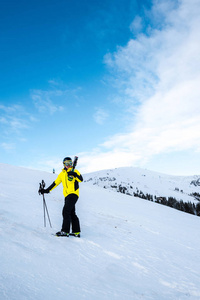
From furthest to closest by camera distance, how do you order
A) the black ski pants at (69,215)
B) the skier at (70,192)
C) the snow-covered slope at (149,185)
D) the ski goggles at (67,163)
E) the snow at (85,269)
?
the snow-covered slope at (149,185), the ski goggles at (67,163), the skier at (70,192), the black ski pants at (69,215), the snow at (85,269)

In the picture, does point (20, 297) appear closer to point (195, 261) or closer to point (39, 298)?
point (39, 298)

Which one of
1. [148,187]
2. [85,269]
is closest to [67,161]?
[85,269]

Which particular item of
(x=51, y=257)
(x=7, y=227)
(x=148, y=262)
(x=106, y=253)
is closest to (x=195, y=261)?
(x=148, y=262)

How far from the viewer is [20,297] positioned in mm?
2117

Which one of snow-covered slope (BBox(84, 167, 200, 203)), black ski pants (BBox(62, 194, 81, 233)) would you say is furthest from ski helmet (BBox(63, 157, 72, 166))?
snow-covered slope (BBox(84, 167, 200, 203))

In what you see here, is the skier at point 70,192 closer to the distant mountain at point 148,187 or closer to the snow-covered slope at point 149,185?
the distant mountain at point 148,187

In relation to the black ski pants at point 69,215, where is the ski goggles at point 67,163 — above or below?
above

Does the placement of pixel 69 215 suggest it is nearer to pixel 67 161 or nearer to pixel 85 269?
pixel 67 161

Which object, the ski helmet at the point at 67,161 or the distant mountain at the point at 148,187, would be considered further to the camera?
the distant mountain at the point at 148,187

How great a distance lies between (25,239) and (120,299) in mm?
2464

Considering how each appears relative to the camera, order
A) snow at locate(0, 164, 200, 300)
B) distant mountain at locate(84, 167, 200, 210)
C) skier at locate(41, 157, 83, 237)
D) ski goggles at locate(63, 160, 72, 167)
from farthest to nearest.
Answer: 1. distant mountain at locate(84, 167, 200, 210)
2. ski goggles at locate(63, 160, 72, 167)
3. skier at locate(41, 157, 83, 237)
4. snow at locate(0, 164, 200, 300)

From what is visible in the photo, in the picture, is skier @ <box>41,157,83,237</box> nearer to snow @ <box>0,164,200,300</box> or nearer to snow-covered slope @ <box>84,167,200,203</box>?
snow @ <box>0,164,200,300</box>

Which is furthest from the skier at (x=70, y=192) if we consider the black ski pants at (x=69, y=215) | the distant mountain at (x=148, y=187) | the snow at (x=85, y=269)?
the distant mountain at (x=148, y=187)

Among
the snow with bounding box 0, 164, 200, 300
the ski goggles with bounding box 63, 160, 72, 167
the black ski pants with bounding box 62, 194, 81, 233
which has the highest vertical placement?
the ski goggles with bounding box 63, 160, 72, 167
